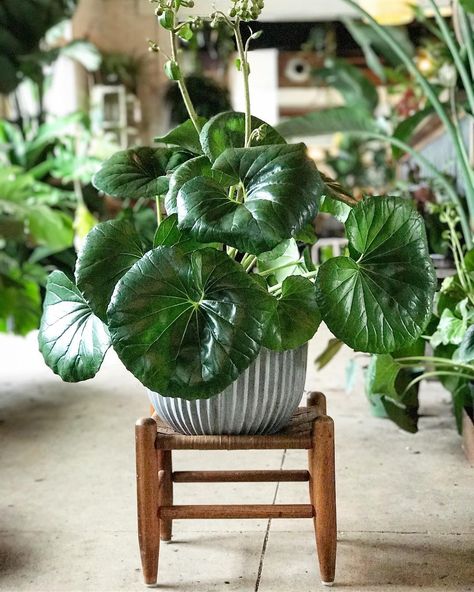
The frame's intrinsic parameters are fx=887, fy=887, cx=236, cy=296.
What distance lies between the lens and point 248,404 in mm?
1522

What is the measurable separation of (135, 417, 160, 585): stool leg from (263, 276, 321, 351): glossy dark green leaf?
26cm

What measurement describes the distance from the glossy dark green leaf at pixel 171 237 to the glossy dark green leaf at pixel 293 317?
0.56 feet

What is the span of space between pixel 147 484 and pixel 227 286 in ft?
1.28

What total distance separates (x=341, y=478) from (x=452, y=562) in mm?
586

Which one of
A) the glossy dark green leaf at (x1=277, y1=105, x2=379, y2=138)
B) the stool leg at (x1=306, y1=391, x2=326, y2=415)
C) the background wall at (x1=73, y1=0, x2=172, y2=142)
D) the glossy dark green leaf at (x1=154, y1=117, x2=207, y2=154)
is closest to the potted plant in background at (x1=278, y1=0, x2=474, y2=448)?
the glossy dark green leaf at (x1=277, y1=105, x2=379, y2=138)

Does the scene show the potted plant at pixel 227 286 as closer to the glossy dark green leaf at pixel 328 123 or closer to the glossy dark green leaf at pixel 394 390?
the glossy dark green leaf at pixel 394 390

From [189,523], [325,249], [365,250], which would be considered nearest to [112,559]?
[189,523]

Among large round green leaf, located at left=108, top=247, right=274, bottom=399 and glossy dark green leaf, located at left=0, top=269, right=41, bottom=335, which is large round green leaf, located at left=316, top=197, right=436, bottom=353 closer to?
large round green leaf, located at left=108, top=247, right=274, bottom=399

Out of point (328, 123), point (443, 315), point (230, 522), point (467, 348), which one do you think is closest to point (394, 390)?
→ point (443, 315)

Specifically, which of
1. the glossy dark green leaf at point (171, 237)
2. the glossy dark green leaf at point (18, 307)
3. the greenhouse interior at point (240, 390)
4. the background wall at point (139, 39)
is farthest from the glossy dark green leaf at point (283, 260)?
the background wall at point (139, 39)

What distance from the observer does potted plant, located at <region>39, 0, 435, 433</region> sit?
1.36 meters

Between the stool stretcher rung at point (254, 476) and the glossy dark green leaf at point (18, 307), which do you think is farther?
the glossy dark green leaf at point (18, 307)

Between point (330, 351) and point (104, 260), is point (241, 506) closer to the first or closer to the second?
point (104, 260)

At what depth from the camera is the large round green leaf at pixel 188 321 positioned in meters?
1.36
